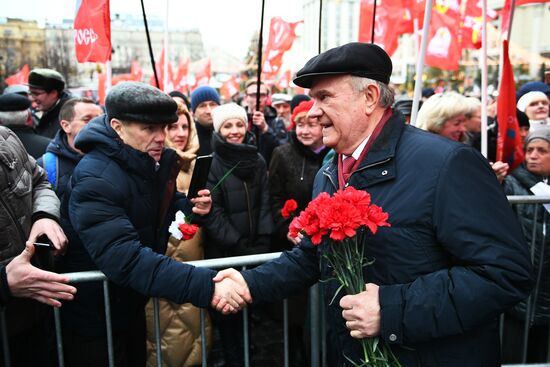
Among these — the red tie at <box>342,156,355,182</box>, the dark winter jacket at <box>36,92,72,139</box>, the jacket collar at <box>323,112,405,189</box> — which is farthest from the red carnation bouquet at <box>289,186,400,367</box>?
the dark winter jacket at <box>36,92,72,139</box>

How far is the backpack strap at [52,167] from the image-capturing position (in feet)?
11.2

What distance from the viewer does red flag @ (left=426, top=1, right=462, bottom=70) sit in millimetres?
7844

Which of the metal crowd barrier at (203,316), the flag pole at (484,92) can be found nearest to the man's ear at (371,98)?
the metal crowd barrier at (203,316)

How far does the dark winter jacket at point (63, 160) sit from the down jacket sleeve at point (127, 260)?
3.85ft

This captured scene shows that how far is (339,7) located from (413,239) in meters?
121

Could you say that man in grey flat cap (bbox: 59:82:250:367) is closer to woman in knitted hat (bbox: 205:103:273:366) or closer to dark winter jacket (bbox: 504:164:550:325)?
woman in knitted hat (bbox: 205:103:273:366)

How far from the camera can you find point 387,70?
2.03 m

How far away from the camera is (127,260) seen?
88.2 inches

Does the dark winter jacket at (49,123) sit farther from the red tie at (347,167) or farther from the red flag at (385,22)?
the red flag at (385,22)

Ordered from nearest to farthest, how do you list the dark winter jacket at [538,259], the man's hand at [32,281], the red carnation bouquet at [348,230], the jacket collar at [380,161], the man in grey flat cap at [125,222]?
the red carnation bouquet at [348,230], the jacket collar at [380,161], the man's hand at [32,281], the man in grey flat cap at [125,222], the dark winter jacket at [538,259]

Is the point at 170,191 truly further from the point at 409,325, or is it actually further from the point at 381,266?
the point at 409,325

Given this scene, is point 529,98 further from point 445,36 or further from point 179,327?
point 179,327

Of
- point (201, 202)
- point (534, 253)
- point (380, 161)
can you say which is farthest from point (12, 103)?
point (534, 253)

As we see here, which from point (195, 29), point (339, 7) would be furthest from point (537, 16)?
point (339, 7)
